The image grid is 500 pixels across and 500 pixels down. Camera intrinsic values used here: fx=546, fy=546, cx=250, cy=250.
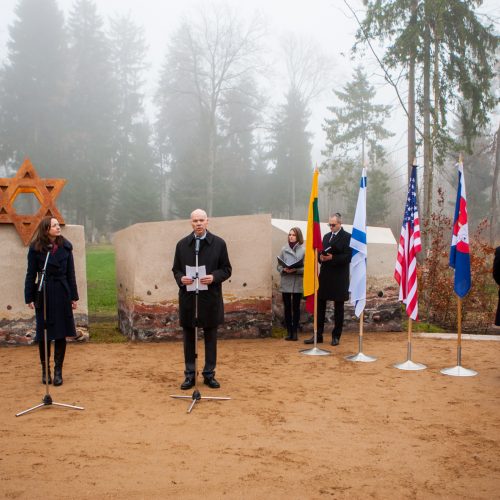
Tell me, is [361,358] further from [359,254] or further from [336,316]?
[359,254]

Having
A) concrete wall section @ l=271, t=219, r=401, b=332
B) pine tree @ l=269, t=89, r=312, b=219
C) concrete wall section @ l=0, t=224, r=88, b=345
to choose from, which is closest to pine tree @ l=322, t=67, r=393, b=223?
pine tree @ l=269, t=89, r=312, b=219

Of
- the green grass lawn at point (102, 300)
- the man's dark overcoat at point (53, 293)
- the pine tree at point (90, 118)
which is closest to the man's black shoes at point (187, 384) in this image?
the man's dark overcoat at point (53, 293)

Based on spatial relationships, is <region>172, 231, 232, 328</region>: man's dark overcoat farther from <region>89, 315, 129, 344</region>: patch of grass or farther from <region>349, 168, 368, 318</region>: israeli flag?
<region>89, 315, 129, 344</region>: patch of grass

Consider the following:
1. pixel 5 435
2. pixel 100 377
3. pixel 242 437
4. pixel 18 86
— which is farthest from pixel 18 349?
pixel 18 86

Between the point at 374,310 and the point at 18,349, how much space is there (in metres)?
6.02

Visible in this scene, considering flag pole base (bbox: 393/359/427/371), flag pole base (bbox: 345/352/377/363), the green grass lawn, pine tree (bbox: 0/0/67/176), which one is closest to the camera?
flag pole base (bbox: 393/359/427/371)

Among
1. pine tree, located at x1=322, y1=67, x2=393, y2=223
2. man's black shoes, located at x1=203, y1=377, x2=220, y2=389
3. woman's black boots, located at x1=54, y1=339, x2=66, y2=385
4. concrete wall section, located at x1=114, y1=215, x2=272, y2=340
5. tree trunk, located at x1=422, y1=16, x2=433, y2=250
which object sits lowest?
man's black shoes, located at x1=203, y1=377, x2=220, y2=389

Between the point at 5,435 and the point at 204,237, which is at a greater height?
the point at 204,237

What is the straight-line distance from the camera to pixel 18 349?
843 cm

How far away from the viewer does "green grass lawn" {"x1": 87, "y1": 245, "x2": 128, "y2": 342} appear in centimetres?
959

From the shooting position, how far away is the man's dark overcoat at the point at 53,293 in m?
6.15

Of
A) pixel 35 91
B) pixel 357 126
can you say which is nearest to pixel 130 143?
pixel 35 91

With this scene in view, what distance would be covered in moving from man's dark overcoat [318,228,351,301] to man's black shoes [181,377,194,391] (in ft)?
10.3

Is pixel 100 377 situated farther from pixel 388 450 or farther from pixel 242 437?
pixel 388 450
